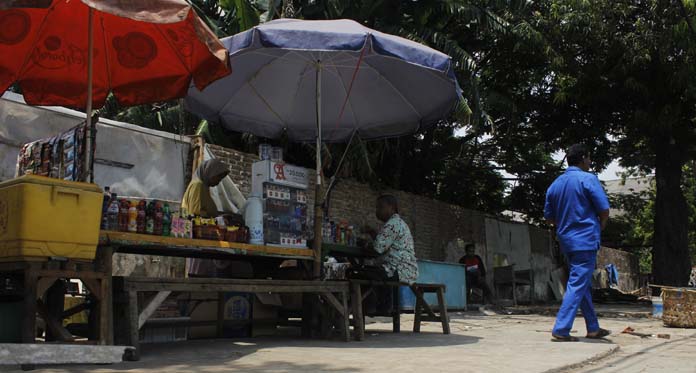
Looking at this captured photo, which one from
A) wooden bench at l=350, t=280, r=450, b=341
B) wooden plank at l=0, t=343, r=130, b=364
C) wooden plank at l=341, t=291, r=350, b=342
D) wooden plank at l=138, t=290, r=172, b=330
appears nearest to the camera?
wooden plank at l=0, t=343, r=130, b=364

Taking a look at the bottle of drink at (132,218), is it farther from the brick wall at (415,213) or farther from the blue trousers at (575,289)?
the brick wall at (415,213)

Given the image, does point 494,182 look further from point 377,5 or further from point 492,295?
point 377,5

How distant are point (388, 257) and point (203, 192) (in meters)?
2.04

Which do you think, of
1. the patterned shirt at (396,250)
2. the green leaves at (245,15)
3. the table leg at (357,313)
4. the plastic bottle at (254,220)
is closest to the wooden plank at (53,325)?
the plastic bottle at (254,220)

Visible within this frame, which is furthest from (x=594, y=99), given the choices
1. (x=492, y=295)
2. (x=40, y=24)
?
(x=40, y=24)

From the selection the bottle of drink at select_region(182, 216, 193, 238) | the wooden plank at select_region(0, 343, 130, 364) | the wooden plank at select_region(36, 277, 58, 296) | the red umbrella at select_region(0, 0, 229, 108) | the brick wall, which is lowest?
the wooden plank at select_region(0, 343, 130, 364)

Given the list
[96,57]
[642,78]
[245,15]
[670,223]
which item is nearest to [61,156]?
[96,57]

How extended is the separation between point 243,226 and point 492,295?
37.8 feet

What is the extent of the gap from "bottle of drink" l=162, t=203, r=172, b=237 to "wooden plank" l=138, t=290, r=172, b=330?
0.43m

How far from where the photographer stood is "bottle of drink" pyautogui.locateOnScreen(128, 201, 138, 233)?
4.77 m

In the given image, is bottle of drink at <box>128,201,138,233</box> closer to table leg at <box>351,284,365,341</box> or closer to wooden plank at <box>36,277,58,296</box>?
wooden plank at <box>36,277,58,296</box>

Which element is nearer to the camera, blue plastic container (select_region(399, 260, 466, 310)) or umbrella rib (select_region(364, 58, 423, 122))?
umbrella rib (select_region(364, 58, 423, 122))

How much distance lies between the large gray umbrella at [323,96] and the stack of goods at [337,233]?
1.34 ft

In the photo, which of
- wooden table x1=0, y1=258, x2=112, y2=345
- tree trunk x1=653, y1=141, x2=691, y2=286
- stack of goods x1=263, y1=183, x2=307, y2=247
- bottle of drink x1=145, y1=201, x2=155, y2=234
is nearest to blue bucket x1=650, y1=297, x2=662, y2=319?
tree trunk x1=653, y1=141, x2=691, y2=286
